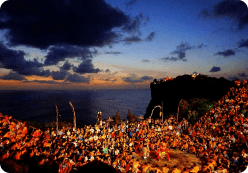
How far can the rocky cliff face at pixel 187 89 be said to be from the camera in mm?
25344

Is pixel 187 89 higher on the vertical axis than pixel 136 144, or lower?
higher

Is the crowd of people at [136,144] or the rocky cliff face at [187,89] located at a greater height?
the rocky cliff face at [187,89]

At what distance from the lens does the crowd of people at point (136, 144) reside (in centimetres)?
788

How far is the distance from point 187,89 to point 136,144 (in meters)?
19.1

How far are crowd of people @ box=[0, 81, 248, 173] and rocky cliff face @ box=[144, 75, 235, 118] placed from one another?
1918 millimetres

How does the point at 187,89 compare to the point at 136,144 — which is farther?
the point at 187,89

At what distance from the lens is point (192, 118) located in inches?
872

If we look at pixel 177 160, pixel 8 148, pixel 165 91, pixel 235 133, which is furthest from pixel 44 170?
pixel 165 91

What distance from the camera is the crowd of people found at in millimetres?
7877

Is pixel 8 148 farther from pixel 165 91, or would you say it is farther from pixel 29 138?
pixel 165 91

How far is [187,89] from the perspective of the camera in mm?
29312

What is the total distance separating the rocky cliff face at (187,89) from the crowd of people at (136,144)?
75.5 inches

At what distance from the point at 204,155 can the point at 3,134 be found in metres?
16.5

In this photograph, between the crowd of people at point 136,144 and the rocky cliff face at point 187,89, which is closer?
the crowd of people at point 136,144
